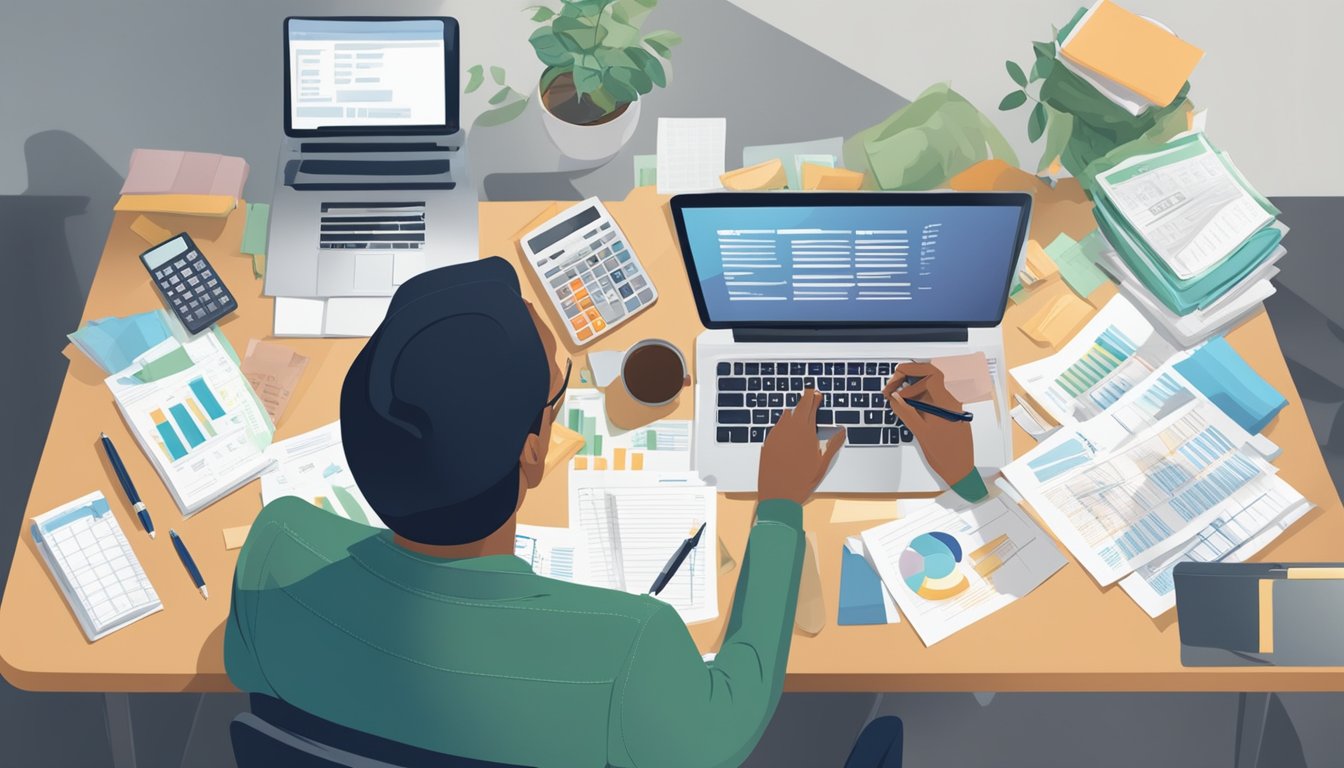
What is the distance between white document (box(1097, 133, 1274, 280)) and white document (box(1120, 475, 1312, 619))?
1.23 feet

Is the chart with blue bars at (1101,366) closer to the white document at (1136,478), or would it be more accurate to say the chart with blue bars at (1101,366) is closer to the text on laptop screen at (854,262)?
the white document at (1136,478)

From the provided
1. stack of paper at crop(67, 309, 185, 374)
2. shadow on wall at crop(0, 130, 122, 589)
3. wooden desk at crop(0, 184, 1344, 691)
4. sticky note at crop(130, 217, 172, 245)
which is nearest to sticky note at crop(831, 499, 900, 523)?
wooden desk at crop(0, 184, 1344, 691)

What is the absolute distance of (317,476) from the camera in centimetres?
189

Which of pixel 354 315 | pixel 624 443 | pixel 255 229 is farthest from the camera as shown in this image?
pixel 255 229

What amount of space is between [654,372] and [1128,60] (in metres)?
0.98

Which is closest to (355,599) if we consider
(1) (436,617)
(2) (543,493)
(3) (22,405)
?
(1) (436,617)

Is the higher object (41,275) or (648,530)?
(41,275)

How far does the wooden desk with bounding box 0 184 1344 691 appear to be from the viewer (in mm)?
1724

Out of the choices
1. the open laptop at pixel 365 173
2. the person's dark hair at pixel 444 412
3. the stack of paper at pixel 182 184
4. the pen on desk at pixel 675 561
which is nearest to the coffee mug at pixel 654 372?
the pen on desk at pixel 675 561

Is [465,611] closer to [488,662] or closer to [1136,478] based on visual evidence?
[488,662]

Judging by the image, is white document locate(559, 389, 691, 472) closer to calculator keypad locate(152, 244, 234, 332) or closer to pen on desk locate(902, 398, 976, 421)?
pen on desk locate(902, 398, 976, 421)

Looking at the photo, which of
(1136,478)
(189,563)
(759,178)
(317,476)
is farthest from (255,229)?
(1136,478)

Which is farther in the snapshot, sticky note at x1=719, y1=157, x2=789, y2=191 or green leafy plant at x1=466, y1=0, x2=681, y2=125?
green leafy plant at x1=466, y1=0, x2=681, y2=125

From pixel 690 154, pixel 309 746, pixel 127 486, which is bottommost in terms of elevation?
pixel 309 746
